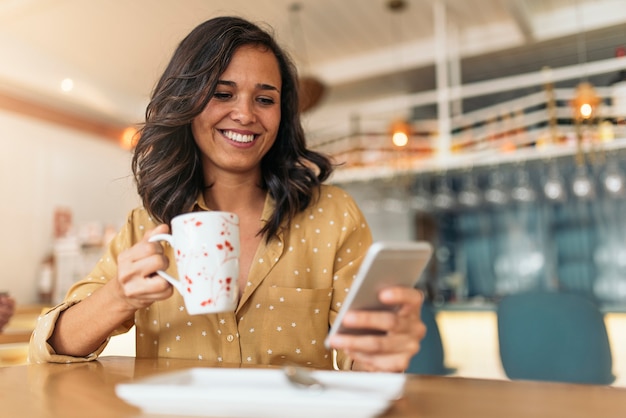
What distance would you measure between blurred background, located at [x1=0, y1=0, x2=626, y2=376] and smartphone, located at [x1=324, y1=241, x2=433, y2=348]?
2.70 metres

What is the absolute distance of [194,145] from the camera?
3.97ft

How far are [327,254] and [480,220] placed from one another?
497 cm

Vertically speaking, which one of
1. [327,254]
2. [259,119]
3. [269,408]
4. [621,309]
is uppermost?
[259,119]

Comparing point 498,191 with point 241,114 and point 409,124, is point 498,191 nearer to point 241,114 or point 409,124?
point 409,124

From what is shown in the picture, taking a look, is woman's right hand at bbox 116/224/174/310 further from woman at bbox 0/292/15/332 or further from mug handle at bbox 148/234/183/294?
woman at bbox 0/292/15/332

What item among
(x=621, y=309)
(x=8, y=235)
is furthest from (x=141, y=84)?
(x=621, y=309)

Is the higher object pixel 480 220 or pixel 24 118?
pixel 24 118

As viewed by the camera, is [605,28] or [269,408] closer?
[269,408]

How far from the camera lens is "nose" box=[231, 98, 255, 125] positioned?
42.1 inches

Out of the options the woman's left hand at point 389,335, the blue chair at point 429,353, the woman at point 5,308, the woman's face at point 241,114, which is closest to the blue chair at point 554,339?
the blue chair at point 429,353

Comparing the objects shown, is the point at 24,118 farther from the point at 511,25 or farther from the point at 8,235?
the point at 511,25

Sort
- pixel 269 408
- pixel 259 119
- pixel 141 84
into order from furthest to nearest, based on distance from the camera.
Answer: pixel 141 84 < pixel 259 119 < pixel 269 408

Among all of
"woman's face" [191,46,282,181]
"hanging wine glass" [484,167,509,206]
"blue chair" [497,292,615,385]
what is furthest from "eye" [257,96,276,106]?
"hanging wine glass" [484,167,509,206]

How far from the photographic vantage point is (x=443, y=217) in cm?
598
